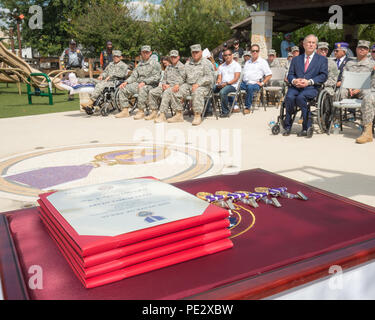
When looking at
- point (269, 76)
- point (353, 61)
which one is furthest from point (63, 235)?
point (269, 76)

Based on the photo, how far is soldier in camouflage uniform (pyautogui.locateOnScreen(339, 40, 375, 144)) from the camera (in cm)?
→ 548

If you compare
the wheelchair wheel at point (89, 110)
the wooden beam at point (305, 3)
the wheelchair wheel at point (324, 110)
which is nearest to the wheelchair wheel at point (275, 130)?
the wheelchair wheel at point (324, 110)

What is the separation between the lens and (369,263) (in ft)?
3.24

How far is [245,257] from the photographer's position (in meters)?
0.96

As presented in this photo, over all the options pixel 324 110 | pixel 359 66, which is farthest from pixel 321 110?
pixel 359 66

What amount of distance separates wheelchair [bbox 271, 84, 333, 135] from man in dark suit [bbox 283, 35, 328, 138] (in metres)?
0.09

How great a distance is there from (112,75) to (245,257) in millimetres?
8223

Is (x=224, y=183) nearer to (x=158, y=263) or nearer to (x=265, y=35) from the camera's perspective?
(x=158, y=263)

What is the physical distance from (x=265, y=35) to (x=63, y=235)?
1561 centimetres

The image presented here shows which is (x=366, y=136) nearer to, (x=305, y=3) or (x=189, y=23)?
(x=305, y=3)

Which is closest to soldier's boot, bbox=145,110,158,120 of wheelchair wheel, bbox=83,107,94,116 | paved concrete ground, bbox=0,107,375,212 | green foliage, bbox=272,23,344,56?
paved concrete ground, bbox=0,107,375,212

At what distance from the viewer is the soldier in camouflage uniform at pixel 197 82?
736 centimetres

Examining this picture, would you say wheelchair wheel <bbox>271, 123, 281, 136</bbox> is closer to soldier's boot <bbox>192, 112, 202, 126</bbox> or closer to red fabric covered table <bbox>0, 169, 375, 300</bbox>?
soldier's boot <bbox>192, 112, 202, 126</bbox>
